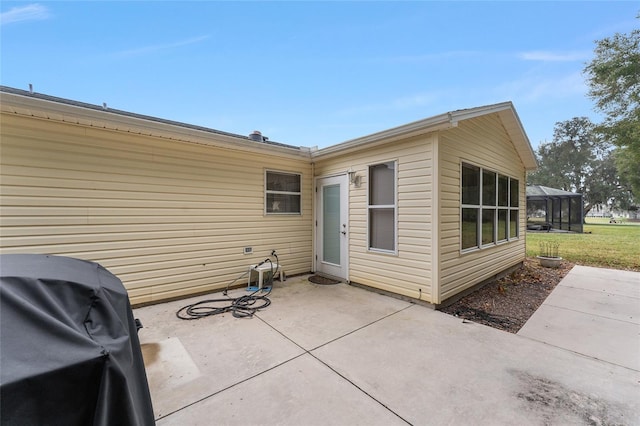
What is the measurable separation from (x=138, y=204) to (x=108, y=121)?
3.99 ft

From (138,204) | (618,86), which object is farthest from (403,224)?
(618,86)

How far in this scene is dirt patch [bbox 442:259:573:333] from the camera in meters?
3.58

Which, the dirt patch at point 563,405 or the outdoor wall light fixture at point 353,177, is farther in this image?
the outdoor wall light fixture at point 353,177

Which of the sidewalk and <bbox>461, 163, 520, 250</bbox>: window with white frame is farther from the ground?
<bbox>461, 163, 520, 250</bbox>: window with white frame

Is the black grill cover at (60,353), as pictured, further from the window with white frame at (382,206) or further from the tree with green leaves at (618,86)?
the tree with green leaves at (618,86)

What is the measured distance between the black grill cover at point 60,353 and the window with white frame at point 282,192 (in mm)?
4217

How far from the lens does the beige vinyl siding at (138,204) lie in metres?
3.22

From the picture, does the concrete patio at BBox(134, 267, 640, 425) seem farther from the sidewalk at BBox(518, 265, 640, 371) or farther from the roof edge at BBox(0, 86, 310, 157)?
the roof edge at BBox(0, 86, 310, 157)

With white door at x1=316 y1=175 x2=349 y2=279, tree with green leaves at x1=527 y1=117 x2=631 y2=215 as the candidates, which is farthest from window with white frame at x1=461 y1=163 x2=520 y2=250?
tree with green leaves at x1=527 y1=117 x2=631 y2=215

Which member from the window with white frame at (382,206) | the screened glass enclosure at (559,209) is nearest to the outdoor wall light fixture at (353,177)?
the window with white frame at (382,206)

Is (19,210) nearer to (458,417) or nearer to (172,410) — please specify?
(172,410)

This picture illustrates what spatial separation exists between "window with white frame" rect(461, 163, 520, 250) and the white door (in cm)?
214

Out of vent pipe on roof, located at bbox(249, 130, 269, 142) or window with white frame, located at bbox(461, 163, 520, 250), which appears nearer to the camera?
window with white frame, located at bbox(461, 163, 520, 250)

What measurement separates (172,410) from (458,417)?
6.85 feet
